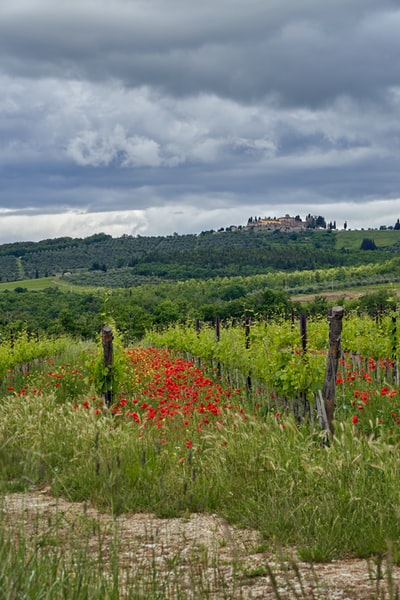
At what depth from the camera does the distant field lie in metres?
157

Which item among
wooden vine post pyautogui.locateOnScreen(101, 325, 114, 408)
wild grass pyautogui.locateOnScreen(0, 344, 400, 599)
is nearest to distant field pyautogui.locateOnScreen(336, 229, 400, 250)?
wooden vine post pyautogui.locateOnScreen(101, 325, 114, 408)

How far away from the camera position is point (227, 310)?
6334cm

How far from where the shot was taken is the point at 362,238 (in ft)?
540

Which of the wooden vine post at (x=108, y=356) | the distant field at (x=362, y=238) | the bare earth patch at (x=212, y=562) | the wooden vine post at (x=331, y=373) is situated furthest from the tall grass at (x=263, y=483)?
the distant field at (x=362, y=238)

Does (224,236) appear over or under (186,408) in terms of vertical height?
over

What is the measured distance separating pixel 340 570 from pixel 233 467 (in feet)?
8.18

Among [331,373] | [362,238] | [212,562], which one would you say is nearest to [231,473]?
[331,373]

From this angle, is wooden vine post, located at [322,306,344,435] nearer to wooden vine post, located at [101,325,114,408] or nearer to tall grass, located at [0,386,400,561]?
tall grass, located at [0,386,400,561]

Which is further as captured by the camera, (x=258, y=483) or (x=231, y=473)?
(x=231, y=473)

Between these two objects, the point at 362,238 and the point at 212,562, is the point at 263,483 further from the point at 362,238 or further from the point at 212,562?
the point at 362,238

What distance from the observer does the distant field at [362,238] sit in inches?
6171

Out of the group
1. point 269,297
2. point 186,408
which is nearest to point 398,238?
point 269,297

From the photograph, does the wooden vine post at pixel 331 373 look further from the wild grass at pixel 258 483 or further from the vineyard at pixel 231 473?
the wild grass at pixel 258 483

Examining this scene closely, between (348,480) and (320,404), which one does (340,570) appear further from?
(320,404)
